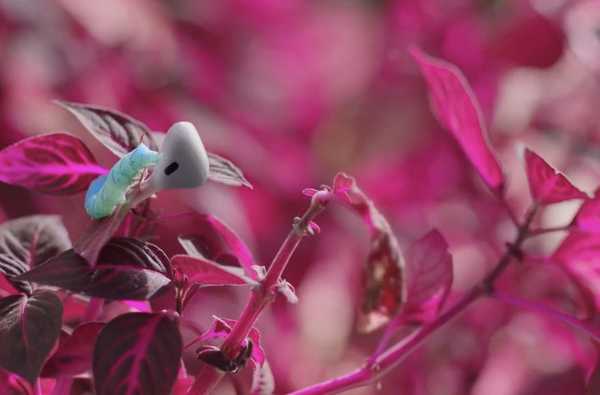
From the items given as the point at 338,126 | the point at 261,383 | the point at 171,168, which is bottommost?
the point at 338,126

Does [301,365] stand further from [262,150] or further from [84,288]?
[84,288]

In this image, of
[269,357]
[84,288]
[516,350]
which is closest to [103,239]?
[84,288]

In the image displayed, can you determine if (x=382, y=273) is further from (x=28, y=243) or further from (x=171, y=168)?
(x=28, y=243)

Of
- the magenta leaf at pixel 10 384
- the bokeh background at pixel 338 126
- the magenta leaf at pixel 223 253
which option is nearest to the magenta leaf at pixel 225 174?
the magenta leaf at pixel 223 253

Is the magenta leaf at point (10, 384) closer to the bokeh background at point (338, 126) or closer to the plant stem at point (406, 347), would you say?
the plant stem at point (406, 347)

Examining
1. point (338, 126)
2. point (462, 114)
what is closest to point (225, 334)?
point (462, 114)

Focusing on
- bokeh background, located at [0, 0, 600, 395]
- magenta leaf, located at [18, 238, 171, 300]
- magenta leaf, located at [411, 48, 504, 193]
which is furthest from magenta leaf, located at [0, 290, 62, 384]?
bokeh background, located at [0, 0, 600, 395]
